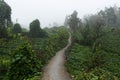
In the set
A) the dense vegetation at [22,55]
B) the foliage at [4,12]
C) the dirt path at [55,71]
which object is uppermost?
the foliage at [4,12]

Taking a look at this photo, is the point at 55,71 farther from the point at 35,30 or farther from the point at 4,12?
the point at 4,12

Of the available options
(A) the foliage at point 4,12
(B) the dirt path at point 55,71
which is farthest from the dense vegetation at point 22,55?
(A) the foliage at point 4,12

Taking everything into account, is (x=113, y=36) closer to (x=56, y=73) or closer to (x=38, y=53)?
(x=38, y=53)

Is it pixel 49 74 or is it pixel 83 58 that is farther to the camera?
pixel 83 58

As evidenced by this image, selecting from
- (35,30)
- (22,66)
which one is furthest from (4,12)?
(22,66)

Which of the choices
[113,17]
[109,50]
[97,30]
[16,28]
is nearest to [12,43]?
[16,28]

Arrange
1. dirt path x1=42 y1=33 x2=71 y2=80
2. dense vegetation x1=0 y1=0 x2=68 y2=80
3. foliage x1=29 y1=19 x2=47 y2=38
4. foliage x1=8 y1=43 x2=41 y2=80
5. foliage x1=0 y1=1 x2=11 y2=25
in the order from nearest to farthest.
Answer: dirt path x1=42 y1=33 x2=71 y2=80
foliage x1=8 y1=43 x2=41 y2=80
dense vegetation x1=0 y1=0 x2=68 y2=80
foliage x1=29 y1=19 x2=47 y2=38
foliage x1=0 y1=1 x2=11 y2=25

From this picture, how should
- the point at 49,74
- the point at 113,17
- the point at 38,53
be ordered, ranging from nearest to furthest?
the point at 49,74, the point at 38,53, the point at 113,17

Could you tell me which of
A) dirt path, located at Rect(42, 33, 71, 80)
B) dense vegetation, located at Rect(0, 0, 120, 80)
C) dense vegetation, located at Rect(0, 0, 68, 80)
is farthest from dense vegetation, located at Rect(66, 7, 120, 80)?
dense vegetation, located at Rect(0, 0, 68, 80)

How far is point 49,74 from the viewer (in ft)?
101

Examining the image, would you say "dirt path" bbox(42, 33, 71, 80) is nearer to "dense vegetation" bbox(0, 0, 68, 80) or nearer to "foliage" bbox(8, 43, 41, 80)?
"dense vegetation" bbox(0, 0, 68, 80)

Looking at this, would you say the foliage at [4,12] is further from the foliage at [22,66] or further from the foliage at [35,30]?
the foliage at [22,66]

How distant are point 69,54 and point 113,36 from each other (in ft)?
97.7

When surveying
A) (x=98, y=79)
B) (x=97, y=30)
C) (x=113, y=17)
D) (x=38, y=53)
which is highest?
(x=113, y=17)
